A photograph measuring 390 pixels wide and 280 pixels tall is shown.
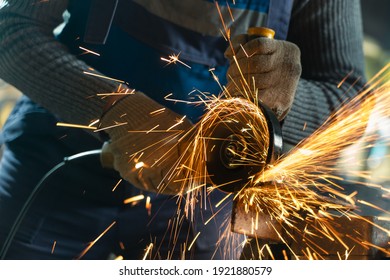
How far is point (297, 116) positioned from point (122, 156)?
0.47 metres

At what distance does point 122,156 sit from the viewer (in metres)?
1.14

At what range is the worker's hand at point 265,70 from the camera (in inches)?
44.8

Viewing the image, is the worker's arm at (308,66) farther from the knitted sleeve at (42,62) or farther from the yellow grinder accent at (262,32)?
the knitted sleeve at (42,62)

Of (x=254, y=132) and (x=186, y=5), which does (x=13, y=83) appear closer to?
(x=186, y=5)

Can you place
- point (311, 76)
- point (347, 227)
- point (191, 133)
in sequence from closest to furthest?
point (347, 227) → point (191, 133) → point (311, 76)

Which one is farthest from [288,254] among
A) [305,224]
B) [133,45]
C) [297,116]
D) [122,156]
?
[133,45]

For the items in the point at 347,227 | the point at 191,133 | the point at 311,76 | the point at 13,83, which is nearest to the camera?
the point at 347,227

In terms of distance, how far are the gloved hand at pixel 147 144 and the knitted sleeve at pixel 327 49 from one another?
18.3 inches

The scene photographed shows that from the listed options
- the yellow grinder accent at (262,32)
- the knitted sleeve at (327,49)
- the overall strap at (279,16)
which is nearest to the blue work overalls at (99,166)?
the overall strap at (279,16)

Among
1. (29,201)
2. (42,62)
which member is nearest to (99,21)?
(42,62)

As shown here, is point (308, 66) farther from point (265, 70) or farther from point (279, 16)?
point (265, 70)

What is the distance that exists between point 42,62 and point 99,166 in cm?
29

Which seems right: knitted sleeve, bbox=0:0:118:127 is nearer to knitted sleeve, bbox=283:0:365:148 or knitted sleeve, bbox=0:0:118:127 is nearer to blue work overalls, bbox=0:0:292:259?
blue work overalls, bbox=0:0:292:259

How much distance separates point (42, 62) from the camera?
1.30 m
